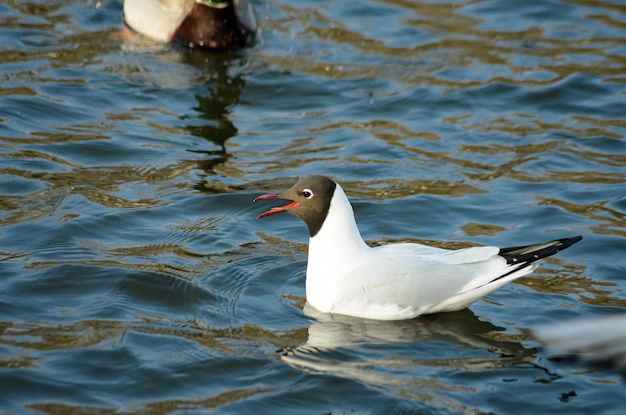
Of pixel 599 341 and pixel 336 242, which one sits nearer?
pixel 599 341

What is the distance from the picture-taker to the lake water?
231 inches

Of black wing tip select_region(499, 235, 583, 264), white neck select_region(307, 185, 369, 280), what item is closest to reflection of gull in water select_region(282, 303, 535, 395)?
white neck select_region(307, 185, 369, 280)

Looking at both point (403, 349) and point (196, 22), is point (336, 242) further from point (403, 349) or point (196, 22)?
point (196, 22)

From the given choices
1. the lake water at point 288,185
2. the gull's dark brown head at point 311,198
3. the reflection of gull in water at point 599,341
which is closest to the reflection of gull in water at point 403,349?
the lake water at point 288,185

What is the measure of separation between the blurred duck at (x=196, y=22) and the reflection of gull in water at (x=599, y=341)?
7076 millimetres

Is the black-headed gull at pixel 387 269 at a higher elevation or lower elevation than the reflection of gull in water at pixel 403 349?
higher

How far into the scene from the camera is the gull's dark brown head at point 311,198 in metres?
6.75

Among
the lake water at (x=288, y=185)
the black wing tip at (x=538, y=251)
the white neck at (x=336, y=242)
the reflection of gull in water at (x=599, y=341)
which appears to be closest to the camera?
the reflection of gull in water at (x=599, y=341)

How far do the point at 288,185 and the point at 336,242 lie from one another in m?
2.04

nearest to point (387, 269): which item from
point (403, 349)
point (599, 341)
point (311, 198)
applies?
point (403, 349)

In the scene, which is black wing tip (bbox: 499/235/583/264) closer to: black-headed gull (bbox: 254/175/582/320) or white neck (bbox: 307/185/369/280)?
black-headed gull (bbox: 254/175/582/320)

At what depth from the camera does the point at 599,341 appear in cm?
501

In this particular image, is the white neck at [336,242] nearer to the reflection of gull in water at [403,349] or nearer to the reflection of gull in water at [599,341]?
the reflection of gull in water at [403,349]


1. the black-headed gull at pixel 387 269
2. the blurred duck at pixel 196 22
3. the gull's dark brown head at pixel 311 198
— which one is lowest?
the black-headed gull at pixel 387 269
